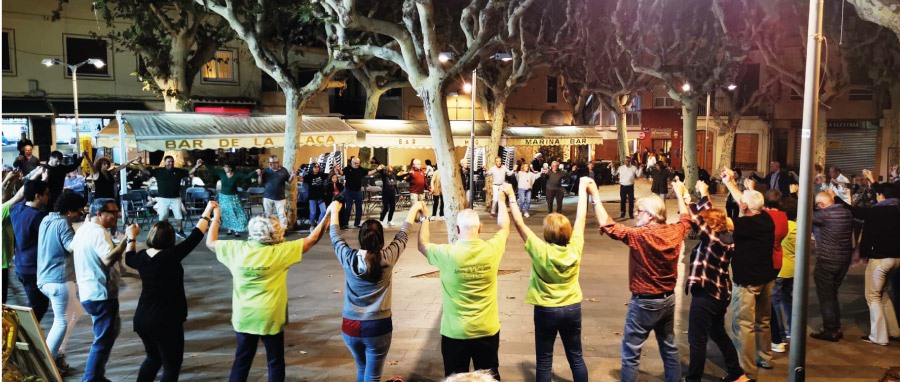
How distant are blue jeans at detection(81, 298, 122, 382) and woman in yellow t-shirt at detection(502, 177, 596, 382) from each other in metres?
3.33

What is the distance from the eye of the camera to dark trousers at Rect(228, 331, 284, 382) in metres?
4.72

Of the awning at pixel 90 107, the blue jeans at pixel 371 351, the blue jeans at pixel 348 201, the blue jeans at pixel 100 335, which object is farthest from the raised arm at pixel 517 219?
the awning at pixel 90 107

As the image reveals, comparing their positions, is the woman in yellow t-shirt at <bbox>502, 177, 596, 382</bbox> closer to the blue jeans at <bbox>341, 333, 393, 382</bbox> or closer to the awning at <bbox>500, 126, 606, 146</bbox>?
the blue jeans at <bbox>341, 333, 393, 382</bbox>

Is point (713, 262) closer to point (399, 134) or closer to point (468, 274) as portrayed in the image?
point (468, 274)

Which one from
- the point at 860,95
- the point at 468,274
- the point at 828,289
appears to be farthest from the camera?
the point at 860,95

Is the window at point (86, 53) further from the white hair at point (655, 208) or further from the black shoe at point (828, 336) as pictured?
the black shoe at point (828, 336)

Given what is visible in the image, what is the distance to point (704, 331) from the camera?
17.5 ft

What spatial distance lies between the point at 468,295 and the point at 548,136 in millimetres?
23572

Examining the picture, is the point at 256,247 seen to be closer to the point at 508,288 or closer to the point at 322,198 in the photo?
the point at 508,288

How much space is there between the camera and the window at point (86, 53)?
2475cm

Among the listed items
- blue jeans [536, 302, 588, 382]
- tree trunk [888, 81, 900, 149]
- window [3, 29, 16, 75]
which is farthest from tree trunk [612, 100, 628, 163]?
blue jeans [536, 302, 588, 382]

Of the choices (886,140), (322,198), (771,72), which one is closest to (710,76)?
(322,198)

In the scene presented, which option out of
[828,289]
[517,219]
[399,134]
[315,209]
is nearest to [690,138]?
[399,134]

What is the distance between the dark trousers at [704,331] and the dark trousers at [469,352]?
181 cm
